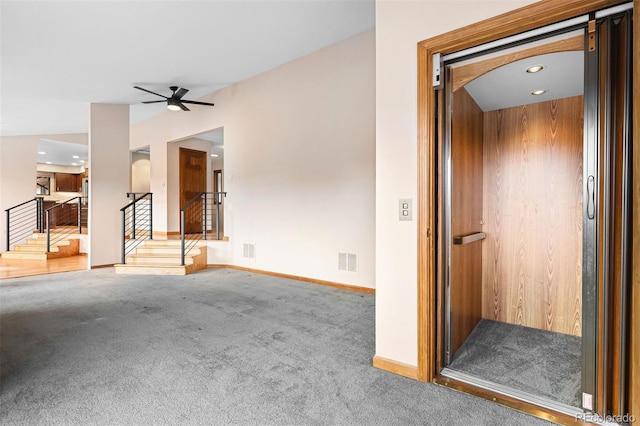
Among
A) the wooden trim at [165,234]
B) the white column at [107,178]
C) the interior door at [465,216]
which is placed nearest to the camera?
the interior door at [465,216]

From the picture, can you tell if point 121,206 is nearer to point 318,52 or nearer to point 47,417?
point 318,52

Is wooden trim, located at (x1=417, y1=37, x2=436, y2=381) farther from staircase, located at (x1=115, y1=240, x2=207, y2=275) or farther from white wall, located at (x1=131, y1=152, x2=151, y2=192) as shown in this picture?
white wall, located at (x1=131, y1=152, x2=151, y2=192)

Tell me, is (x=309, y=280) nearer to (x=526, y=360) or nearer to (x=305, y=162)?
(x=305, y=162)

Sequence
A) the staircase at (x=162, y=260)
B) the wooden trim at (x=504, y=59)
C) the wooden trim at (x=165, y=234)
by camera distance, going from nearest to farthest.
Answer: the wooden trim at (x=504, y=59) < the staircase at (x=162, y=260) < the wooden trim at (x=165, y=234)

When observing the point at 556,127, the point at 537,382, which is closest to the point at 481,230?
the point at 556,127

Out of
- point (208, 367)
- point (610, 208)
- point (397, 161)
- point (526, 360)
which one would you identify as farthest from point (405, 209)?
point (208, 367)

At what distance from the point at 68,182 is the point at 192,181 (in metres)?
7.64

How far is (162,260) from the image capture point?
5.85 metres

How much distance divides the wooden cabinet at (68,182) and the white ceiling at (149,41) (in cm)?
756

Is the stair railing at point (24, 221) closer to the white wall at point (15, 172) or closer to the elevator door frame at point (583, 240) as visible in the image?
the white wall at point (15, 172)

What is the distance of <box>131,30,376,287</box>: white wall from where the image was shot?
14.1 ft

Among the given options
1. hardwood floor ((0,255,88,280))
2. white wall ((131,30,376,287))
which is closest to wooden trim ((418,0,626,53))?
white wall ((131,30,376,287))

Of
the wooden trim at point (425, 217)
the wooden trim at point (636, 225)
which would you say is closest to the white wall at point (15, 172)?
the wooden trim at point (425, 217)

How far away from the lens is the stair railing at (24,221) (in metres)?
8.70
